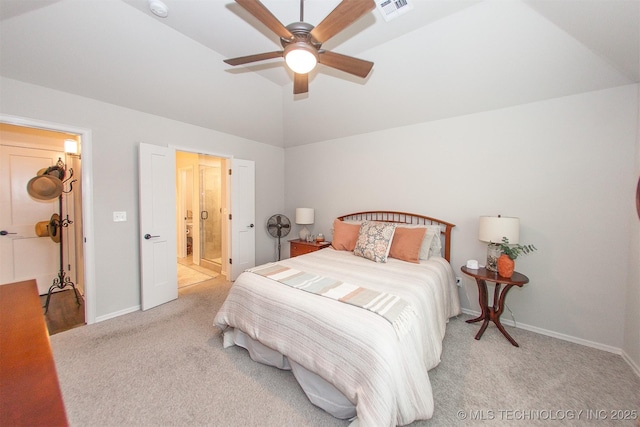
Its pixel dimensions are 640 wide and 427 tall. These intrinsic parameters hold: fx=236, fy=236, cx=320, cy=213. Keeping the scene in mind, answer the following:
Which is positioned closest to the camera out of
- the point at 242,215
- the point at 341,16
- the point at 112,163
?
the point at 341,16

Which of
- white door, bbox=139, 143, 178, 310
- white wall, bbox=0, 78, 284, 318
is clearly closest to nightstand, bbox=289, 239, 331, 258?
white door, bbox=139, 143, 178, 310

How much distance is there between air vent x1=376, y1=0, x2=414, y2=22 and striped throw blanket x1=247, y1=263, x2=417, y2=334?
2377mm

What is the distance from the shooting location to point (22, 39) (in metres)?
2.00

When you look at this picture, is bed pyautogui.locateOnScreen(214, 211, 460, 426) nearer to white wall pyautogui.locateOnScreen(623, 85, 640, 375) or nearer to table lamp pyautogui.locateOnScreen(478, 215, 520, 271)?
table lamp pyautogui.locateOnScreen(478, 215, 520, 271)

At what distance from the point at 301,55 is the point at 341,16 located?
350 millimetres

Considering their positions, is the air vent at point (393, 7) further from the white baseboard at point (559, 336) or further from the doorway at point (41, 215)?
the doorway at point (41, 215)

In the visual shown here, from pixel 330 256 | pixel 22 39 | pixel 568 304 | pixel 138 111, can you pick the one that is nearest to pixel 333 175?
pixel 330 256

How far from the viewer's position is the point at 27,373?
2.40 ft

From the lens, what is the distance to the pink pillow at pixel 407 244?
9.30ft

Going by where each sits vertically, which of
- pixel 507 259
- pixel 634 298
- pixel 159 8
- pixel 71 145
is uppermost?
pixel 159 8

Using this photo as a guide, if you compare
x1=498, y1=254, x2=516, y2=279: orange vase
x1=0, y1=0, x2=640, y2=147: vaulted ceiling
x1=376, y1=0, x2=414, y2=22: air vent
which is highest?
x1=376, y1=0, x2=414, y2=22: air vent

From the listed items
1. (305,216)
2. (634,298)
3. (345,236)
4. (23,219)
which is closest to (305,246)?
(305,216)

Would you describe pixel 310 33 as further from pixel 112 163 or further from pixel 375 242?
pixel 112 163

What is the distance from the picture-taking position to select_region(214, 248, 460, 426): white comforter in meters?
1.36
